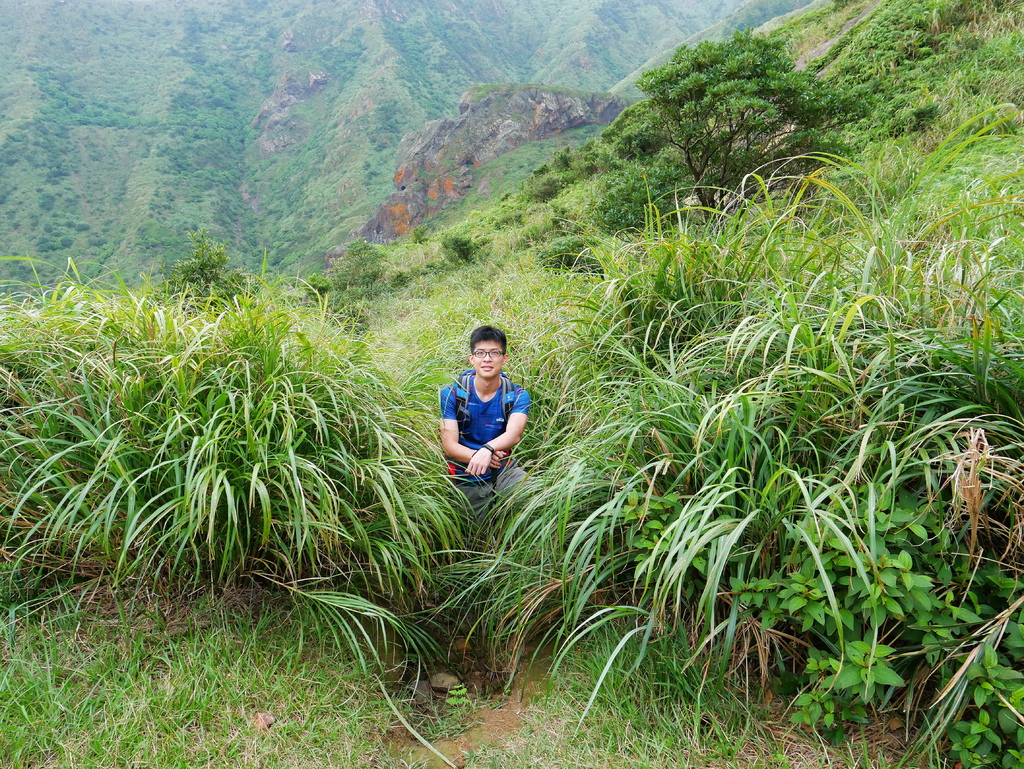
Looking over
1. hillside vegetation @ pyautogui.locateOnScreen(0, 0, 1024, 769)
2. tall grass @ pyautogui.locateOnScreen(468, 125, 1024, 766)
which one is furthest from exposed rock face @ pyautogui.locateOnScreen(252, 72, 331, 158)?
tall grass @ pyautogui.locateOnScreen(468, 125, 1024, 766)

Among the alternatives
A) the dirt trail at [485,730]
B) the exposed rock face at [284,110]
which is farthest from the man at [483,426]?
the exposed rock face at [284,110]

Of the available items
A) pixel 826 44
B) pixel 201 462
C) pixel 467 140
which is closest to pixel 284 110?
pixel 467 140

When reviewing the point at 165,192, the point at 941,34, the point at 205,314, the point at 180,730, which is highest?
the point at 165,192

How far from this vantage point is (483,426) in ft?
9.84

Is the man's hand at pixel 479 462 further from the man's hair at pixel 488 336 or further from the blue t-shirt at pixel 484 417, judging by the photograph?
the man's hair at pixel 488 336

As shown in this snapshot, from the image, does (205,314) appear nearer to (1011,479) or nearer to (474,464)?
(474,464)

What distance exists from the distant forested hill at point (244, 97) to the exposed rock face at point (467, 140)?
7.23 meters

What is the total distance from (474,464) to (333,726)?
1294 mm

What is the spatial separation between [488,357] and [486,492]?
73 cm

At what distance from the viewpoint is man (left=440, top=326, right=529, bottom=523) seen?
2846 millimetres

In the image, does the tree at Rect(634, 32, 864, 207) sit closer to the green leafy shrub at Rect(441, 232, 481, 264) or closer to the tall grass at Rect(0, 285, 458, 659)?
the tall grass at Rect(0, 285, 458, 659)

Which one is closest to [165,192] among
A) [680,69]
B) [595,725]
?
[680,69]

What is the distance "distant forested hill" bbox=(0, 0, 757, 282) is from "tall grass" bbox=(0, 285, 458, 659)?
40.8 metres

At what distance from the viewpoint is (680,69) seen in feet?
19.1
